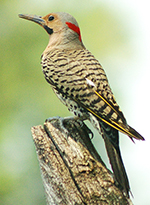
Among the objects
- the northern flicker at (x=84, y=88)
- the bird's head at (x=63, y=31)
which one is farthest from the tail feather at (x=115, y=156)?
the bird's head at (x=63, y=31)

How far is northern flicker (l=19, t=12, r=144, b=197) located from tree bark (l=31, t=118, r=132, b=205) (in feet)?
0.62

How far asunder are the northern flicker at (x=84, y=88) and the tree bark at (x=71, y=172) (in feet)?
0.62

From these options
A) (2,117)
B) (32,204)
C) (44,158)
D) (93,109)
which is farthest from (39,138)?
(2,117)

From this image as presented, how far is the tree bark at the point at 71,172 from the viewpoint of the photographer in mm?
3803

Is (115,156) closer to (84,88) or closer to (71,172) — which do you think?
(71,172)

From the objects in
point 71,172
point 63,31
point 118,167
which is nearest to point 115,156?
point 118,167

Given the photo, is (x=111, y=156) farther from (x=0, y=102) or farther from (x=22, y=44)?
(x=22, y=44)

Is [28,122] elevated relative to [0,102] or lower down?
lower down

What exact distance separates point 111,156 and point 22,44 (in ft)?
22.5

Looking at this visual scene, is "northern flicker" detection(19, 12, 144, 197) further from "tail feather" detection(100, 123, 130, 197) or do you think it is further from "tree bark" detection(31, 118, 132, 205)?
"tree bark" detection(31, 118, 132, 205)

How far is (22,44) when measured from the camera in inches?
412

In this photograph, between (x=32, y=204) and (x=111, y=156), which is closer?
(x=111, y=156)

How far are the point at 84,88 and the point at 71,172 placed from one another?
49.2 inches

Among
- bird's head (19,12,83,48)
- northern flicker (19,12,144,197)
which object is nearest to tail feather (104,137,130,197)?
northern flicker (19,12,144,197)
